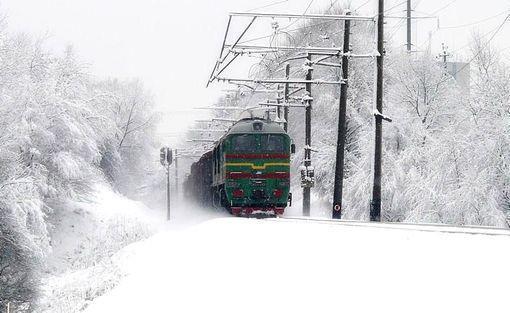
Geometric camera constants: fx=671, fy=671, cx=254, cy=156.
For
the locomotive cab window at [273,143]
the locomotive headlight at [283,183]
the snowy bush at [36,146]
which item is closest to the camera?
the locomotive headlight at [283,183]

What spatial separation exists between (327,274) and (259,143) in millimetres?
12741

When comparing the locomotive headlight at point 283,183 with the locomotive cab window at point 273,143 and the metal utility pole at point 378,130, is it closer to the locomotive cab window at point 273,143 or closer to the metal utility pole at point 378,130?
the locomotive cab window at point 273,143

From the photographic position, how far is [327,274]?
9.45 m

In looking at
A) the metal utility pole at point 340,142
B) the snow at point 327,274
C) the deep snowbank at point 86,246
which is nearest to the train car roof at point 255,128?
the metal utility pole at point 340,142

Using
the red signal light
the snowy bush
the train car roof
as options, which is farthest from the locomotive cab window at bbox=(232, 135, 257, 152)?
the snowy bush

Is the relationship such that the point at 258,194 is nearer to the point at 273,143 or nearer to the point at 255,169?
the point at 255,169

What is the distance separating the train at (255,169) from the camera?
21.4 metres

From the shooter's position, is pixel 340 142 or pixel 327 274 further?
pixel 340 142

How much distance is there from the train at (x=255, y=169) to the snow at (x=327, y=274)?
7.75 meters

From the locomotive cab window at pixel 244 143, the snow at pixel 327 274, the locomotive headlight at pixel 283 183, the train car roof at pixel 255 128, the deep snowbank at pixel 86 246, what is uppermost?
the train car roof at pixel 255 128

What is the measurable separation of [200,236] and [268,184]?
23.4 feet

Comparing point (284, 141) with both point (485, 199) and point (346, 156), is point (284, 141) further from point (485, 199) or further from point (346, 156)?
point (346, 156)

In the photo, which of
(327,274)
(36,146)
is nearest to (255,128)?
(327,274)

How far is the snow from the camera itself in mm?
8062
